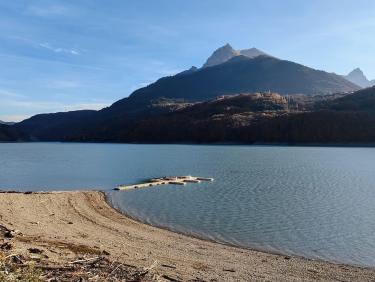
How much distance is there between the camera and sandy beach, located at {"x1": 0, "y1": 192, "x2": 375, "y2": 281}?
15.2m

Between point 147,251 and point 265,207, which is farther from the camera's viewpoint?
point 265,207

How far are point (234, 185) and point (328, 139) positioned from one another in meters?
130

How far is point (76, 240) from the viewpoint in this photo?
20.2 meters

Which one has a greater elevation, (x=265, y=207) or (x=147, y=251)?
(x=147, y=251)

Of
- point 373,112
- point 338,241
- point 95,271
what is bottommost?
point 338,241

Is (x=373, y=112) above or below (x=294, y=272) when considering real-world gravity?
above

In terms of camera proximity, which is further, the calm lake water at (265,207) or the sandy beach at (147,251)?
the calm lake water at (265,207)

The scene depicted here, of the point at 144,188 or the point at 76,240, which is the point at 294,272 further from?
the point at 144,188

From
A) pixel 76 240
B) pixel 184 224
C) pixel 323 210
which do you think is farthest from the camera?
pixel 323 210

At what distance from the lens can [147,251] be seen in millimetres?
18984

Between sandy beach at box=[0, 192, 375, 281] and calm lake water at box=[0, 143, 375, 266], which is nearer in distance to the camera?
sandy beach at box=[0, 192, 375, 281]

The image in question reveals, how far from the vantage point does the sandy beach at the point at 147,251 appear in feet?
49.9

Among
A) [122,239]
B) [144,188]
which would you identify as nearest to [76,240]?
[122,239]

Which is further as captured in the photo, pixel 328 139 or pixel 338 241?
pixel 328 139
